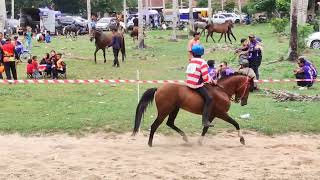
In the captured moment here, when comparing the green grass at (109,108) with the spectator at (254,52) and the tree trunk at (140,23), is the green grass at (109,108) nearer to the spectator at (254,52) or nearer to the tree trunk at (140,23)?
the spectator at (254,52)

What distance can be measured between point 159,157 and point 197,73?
1770mm

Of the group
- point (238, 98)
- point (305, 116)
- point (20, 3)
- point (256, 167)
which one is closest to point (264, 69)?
point (305, 116)

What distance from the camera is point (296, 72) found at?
1717 cm

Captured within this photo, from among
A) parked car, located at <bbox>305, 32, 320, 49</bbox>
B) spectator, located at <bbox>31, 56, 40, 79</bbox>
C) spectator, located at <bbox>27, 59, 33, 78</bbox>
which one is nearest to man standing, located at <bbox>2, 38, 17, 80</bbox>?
spectator, located at <bbox>27, 59, 33, 78</bbox>

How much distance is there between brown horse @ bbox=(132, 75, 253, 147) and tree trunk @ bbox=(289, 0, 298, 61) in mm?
12031

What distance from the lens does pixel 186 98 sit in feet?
34.2

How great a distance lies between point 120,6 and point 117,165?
6418 centimetres

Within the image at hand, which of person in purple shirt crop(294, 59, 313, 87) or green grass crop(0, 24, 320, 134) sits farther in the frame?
person in purple shirt crop(294, 59, 313, 87)

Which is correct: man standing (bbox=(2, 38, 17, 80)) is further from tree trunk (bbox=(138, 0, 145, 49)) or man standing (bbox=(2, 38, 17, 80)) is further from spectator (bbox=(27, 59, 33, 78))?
tree trunk (bbox=(138, 0, 145, 49))

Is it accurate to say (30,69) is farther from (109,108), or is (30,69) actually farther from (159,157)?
(159,157)

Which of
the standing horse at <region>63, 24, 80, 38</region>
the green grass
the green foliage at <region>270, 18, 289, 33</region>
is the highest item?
the green foliage at <region>270, 18, 289, 33</region>

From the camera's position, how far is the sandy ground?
854cm

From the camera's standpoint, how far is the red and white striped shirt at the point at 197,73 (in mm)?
10297

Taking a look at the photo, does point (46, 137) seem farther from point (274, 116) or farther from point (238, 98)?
point (274, 116)
